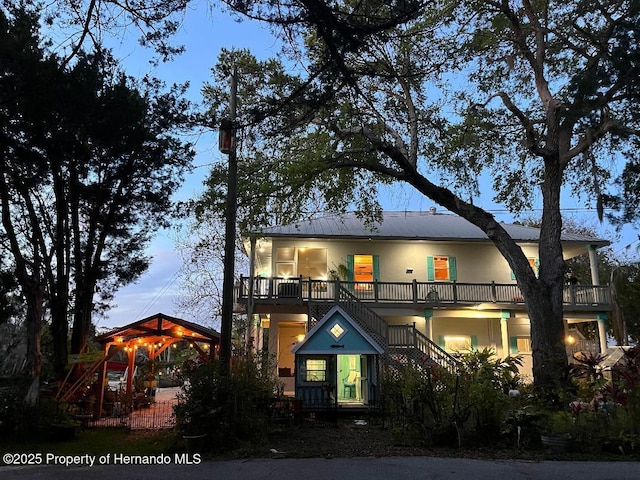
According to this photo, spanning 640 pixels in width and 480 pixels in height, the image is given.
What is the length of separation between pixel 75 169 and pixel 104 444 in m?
6.77

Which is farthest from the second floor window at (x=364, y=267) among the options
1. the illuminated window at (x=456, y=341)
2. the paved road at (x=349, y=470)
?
the paved road at (x=349, y=470)

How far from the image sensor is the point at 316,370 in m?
14.7

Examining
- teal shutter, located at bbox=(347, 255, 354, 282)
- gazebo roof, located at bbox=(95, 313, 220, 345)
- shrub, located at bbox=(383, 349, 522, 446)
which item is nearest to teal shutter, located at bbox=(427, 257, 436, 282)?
teal shutter, located at bbox=(347, 255, 354, 282)

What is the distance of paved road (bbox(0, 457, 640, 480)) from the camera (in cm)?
696

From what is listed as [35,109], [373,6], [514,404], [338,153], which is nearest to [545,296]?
[514,404]

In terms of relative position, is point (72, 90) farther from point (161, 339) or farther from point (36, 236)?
point (161, 339)

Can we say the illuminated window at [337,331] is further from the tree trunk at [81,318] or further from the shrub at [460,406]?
the tree trunk at [81,318]

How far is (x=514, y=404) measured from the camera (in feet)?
32.0

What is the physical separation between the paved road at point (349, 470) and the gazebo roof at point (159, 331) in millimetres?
6477

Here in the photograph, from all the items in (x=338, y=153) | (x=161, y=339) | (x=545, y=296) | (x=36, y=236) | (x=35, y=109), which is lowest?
(x=161, y=339)

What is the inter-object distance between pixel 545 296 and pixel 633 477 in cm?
783

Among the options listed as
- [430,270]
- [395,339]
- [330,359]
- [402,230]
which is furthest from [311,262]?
[330,359]

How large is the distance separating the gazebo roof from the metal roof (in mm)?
6473

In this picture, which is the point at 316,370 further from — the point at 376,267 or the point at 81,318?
the point at 376,267
